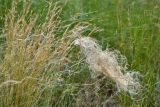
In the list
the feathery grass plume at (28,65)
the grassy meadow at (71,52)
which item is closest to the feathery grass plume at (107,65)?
the grassy meadow at (71,52)

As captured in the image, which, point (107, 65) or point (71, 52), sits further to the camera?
point (71, 52)

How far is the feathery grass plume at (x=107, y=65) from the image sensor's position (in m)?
3.06

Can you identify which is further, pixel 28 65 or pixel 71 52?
pixel 71 52

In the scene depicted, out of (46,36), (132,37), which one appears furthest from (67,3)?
(46,36)

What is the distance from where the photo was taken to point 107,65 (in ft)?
10.0

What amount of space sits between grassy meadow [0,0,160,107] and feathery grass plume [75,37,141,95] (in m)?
0.06

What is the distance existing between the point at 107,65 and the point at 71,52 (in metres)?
0.38

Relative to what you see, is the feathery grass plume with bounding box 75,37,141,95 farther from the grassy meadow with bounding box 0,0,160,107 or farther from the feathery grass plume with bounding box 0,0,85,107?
the feathery grass plume with bounding box 0,0,85,107

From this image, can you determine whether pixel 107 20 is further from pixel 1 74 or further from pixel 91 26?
pixel 1 74

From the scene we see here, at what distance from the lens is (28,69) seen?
9.72ft

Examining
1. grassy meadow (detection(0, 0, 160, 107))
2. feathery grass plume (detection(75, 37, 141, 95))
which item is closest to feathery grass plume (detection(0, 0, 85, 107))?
grassy meadow (detection(0, 0, 160, 107))

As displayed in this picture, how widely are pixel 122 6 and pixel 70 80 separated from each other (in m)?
0.77

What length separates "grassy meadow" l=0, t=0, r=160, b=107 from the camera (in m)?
2.96

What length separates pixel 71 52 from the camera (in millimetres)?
3354
